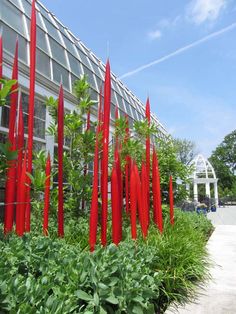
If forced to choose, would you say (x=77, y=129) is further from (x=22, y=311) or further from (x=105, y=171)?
(x=22, y=311)

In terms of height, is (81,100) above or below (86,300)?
above

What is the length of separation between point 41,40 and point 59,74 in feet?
3.58

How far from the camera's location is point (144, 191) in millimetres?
4863

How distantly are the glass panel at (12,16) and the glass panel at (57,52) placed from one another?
1597 mm

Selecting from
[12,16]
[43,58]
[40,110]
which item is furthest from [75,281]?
[43,58]

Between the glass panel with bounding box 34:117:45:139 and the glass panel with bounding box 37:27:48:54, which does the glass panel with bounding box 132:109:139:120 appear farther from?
the glass panel with bounding box 34:117:45:139

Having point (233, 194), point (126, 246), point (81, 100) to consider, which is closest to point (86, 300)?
point (126, 246)

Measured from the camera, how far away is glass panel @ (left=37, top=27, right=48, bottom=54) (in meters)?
9.57

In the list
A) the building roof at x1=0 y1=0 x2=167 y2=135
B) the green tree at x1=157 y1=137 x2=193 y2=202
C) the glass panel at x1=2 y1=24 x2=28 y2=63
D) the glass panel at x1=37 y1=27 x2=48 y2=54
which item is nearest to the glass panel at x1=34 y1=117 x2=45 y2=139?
the building roof at x1=0 y1=0 x2=167 y2=135

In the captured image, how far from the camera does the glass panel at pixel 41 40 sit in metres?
9.57

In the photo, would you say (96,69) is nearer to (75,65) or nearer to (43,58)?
(75,65)

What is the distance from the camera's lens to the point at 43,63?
9.41m

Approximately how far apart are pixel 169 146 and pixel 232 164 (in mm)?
58463

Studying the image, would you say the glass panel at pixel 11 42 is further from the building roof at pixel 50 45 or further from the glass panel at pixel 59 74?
the glass panel at pixel 59 74
